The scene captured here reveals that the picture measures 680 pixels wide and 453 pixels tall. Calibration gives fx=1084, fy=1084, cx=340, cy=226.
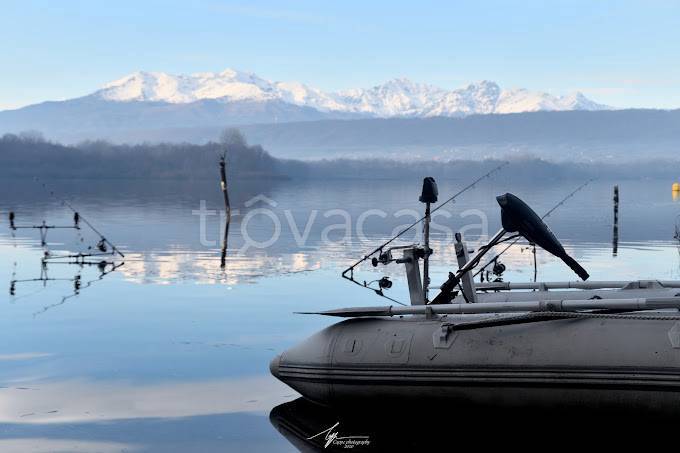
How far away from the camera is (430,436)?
13.3m

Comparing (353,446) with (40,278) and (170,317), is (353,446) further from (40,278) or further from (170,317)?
(40,278)

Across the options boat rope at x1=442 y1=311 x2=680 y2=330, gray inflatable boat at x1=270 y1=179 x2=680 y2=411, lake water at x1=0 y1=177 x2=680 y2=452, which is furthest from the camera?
lake water at x1=0 y1=177 x2=680 y2=452

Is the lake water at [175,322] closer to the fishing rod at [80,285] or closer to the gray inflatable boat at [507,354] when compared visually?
the fishing rod at [80,285]

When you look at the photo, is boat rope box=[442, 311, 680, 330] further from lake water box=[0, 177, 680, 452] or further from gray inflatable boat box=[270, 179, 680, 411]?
lake water box=[0, 177, 680, 452]

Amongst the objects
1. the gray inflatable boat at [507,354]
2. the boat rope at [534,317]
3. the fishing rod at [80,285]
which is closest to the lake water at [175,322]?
the fishing rod at [80,285]
